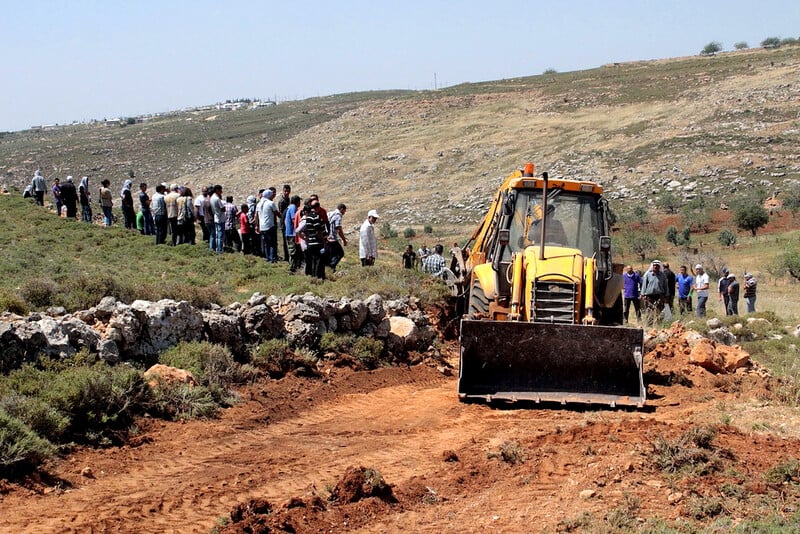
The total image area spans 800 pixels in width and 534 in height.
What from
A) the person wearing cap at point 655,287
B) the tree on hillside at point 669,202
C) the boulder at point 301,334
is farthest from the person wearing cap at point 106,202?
the tree on hillside at point 669,202

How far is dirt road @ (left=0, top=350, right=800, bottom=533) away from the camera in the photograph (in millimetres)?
6258

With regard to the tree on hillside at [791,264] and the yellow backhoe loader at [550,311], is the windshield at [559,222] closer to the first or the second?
the yellow backhoe loader at [550,311]

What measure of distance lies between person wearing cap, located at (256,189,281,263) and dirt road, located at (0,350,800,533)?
27.1 feet

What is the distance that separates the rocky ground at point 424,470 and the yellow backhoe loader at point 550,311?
14.1 inches

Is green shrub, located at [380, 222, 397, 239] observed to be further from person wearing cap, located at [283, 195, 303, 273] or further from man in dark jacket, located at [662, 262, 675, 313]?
man in dark jacket, located at [662, 262, 675, 313]

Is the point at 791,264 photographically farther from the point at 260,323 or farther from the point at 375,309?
the point at 260,323

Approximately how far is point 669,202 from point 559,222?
94.9 feet

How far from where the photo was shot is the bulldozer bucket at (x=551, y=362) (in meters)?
9.52

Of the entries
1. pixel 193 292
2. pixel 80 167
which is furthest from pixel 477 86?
pixel 193 292

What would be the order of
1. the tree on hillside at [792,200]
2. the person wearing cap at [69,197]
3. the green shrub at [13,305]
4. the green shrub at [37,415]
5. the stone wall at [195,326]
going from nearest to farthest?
the green shrub at [37,415] < the stone wall at [195,326] < the green shrub at [13,305] < the person wearing cap at [69,197] < the tree on hillside at [792,200]

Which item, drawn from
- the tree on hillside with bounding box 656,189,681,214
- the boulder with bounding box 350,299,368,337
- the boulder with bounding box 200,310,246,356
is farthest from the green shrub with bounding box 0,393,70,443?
the tree on hillside with bounding box 656,189,681,214

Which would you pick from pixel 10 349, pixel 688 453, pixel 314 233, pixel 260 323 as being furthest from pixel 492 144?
pixel 688 453

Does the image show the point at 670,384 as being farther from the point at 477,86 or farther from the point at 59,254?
the point at 477,86

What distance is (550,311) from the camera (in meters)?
10.1
